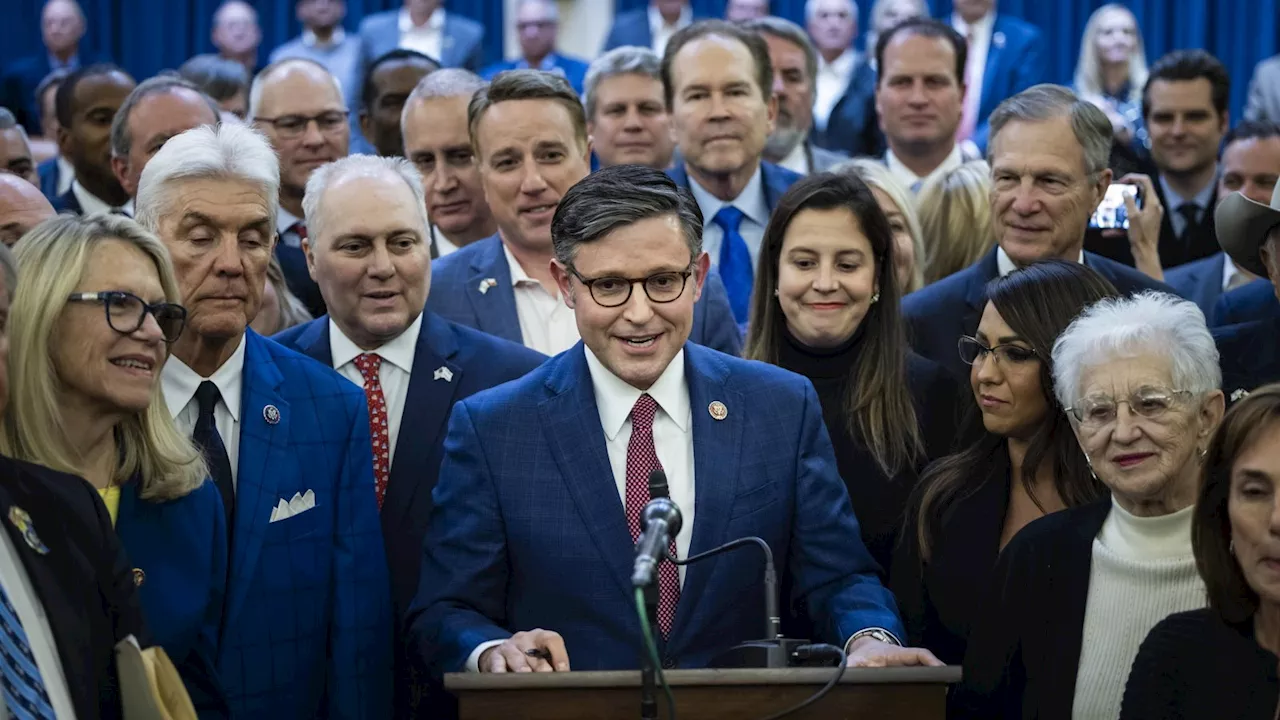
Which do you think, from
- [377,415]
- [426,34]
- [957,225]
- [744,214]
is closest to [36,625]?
[377,415]

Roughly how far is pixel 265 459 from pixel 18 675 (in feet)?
3.67

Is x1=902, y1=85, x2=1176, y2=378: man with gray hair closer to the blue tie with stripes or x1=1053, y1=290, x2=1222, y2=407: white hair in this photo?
x1=1053, y1=290, x2=1222, y2=407: white hair

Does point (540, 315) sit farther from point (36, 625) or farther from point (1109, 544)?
point (36, 625)

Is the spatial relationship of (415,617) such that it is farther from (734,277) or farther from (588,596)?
(734,277)

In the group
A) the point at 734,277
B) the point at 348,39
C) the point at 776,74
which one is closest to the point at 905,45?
the point at 776,74

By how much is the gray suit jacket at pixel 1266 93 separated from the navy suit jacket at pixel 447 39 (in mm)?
4270

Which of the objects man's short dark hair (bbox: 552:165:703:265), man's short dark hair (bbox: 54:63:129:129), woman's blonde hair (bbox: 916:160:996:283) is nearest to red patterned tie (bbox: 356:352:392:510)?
man's short dark hair (bbox: 552:165:703:265)

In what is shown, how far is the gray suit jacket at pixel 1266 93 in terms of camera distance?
32.3ft

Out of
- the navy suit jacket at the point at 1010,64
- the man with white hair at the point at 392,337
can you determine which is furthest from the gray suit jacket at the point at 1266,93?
the man with white hair at the point at 392,337

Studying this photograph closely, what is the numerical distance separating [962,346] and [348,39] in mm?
7153

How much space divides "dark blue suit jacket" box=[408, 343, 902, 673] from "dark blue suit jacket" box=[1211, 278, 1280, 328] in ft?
6.20

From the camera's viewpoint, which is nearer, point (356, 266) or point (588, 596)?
point (588, 596)

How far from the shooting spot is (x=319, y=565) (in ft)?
13.0

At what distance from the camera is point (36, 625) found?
2936 mm
